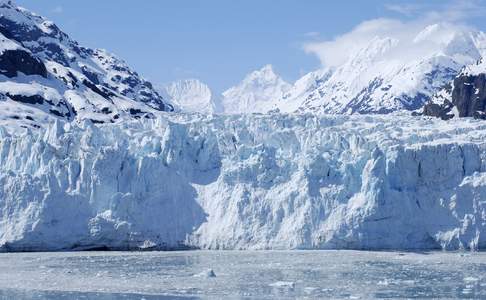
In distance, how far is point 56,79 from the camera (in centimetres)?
8994

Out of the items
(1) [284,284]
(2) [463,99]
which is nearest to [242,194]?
(1) [284,284]

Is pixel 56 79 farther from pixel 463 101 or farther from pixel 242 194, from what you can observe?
pixel 242 194

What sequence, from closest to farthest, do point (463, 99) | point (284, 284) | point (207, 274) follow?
point (284, 284)
point (207, 274)
point (463, 99)

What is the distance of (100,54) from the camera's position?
13388 cm

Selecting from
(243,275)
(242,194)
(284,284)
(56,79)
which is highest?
(56,79)

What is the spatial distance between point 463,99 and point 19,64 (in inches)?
1828

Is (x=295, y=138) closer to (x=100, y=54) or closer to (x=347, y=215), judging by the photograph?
(x=347, y=215)

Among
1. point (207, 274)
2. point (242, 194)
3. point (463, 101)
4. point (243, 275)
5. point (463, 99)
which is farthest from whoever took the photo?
point (463, 99)

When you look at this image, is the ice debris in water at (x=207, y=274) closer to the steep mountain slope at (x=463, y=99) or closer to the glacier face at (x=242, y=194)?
the glacier face at (x=242, y=194)

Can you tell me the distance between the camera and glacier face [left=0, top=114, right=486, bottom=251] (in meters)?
34.8

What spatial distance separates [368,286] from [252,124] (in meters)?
17.4

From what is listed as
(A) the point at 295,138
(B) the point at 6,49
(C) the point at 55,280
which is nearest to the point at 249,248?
(A) the point at 295,138

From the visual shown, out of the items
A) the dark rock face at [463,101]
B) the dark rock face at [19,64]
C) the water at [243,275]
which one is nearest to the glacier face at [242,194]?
the water at [243,275]

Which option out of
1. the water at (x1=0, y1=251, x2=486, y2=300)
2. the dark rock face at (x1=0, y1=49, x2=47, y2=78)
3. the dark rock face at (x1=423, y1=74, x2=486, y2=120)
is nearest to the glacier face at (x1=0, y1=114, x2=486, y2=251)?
the water at (x1=0, y1=251, x2=486, y2=300)
